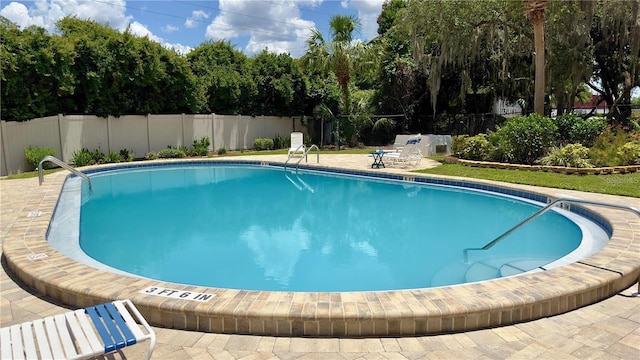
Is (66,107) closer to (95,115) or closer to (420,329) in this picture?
(95,115)

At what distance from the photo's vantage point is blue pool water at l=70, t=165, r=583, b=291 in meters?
5.21

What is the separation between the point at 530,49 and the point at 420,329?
19.0m

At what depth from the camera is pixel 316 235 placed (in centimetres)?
704

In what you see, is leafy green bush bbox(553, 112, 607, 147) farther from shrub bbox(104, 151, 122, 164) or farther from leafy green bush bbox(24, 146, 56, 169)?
leafy green bush bbox(24, 146, 56, 169)

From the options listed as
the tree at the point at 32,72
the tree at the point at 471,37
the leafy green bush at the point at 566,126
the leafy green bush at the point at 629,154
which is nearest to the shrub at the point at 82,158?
the tree at the point at 32,72

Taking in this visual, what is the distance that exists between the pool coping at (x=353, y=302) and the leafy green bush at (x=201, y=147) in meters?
15.2

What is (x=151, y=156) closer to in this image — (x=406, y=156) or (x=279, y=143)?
(x=279, y=143)

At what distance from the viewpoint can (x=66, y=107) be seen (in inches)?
623

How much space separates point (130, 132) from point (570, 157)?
15.9 metres

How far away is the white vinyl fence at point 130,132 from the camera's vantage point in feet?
45.2

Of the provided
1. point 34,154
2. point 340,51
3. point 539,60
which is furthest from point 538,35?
point 34,154

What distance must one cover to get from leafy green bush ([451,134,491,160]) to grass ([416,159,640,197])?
1155 mm

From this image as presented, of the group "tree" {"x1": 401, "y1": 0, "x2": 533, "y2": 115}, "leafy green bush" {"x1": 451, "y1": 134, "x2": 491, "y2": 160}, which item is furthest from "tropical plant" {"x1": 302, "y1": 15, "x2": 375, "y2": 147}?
"leafy green bush" {"x1": 451, "y1": 134, "x2": 491, "y2": 160}

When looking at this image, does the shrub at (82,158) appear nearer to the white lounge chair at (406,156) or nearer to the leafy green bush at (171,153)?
the leafy green bush at (171,153)
